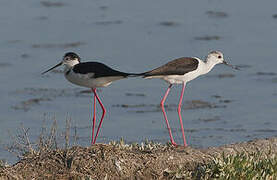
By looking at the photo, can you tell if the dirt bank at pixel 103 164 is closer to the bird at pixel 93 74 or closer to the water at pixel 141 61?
the bird at pixel 93 74

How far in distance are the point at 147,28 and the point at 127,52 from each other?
151 cm

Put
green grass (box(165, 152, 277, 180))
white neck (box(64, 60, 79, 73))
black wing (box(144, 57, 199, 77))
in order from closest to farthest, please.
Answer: green grass (box(165, 152, 277, 180)) < black wing (box(144, 57, 199, 77)) < white neck (box(64, 60, 79, 73))

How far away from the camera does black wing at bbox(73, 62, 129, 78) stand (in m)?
9.42

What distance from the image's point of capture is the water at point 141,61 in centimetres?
1141

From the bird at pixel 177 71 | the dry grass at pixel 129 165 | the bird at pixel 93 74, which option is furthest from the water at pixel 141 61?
the dry grass at pixel 129 165

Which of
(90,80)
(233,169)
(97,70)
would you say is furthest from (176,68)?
(233,169)

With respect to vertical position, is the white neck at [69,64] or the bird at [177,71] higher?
the bird at [177,71]

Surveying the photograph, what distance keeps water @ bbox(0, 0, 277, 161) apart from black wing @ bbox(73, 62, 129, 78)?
1.16 m

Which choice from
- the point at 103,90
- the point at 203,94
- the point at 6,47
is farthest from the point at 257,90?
the point at 6,47

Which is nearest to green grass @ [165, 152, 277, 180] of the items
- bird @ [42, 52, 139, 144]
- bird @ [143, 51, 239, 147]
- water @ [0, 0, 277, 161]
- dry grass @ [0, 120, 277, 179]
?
dry grass @ [0, 120, 277, 179]

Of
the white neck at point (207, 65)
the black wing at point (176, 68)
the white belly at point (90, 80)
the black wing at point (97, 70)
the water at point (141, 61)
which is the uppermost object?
the black wing at point (176, 68)

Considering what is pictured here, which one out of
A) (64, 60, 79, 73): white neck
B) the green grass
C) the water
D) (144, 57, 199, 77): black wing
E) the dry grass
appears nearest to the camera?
the green grass

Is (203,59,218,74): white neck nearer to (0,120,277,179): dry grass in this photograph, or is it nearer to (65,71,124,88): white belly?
(65,71,124,88): white belly

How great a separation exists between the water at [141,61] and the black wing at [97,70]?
1.16 metres
